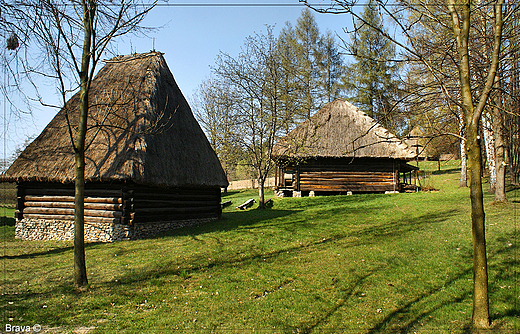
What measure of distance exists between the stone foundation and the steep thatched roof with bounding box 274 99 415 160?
8.47 metres

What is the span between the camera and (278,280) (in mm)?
6809

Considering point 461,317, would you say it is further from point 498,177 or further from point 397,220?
point 498,177

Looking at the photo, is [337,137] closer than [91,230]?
No

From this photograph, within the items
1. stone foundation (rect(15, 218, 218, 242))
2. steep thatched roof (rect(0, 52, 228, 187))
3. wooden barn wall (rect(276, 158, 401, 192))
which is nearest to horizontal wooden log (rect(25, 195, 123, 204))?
stone foundation (rect(15, 218, 218, 242))

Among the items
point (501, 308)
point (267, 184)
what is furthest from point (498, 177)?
point (267, 184)

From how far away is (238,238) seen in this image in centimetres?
1041

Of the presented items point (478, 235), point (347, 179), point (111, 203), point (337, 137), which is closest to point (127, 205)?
point (111, 203)

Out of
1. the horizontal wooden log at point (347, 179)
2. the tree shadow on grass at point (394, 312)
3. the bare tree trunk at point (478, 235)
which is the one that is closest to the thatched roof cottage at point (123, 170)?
the tree shadow on grass at point (394, 312)

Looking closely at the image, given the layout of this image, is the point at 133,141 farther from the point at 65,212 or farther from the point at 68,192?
the point at 65,212

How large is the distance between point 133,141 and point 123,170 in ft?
3.76

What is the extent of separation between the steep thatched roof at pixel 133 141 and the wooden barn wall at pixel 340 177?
25.4ft

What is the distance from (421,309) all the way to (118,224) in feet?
29.7

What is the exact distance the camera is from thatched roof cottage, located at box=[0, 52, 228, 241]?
36.3 ft

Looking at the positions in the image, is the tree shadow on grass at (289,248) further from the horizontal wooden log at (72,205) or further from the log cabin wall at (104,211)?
the horizontal wooden log at (72,205)
